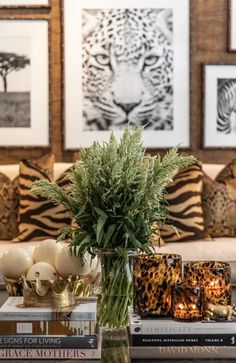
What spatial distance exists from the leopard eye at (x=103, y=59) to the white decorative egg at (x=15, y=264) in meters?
2.53

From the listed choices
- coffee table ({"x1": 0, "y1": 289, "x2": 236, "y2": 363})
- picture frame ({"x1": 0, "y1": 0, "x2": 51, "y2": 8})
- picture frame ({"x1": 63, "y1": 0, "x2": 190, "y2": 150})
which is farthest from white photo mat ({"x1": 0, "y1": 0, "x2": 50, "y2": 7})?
coffee table ({"x1": 0, "y1": 289, "x2": 236, "y2": 363})

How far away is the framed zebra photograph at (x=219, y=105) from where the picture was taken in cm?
474

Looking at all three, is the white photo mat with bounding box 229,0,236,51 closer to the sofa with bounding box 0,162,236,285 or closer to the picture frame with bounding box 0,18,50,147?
the picture frame with bounding box 0,18,50,147

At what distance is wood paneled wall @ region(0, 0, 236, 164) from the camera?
→ 473 centimetres

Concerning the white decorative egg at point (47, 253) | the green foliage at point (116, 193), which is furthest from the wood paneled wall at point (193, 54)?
the green foliage at point (116, 193)

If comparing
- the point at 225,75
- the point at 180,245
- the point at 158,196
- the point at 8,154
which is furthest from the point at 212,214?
the point at 158,196

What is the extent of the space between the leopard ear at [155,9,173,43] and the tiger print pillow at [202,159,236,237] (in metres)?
1.09

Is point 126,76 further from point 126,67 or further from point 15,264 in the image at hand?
point 15,264

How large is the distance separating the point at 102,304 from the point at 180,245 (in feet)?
6.01

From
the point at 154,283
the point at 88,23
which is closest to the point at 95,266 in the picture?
the point at 154,283

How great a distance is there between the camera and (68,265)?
2299 millimetres

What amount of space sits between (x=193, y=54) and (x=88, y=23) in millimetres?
697

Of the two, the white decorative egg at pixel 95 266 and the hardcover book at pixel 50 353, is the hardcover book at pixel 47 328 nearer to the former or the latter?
the hardcover book at pixel 50 353

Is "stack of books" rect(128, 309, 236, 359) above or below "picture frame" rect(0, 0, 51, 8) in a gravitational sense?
below
